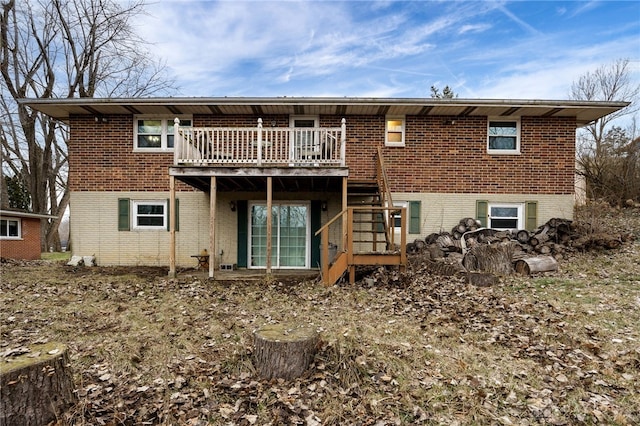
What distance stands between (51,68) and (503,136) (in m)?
24.4

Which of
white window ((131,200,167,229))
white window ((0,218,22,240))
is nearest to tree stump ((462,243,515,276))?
white window ((131,200,167,229))

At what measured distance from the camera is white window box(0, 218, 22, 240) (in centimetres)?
1564

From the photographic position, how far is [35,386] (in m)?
2.91

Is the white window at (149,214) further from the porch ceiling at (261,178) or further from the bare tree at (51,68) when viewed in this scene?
the bare tree at (51,68)

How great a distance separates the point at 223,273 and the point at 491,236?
26.0 feet

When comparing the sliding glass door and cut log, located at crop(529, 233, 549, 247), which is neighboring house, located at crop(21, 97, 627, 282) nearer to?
the sliding glass door

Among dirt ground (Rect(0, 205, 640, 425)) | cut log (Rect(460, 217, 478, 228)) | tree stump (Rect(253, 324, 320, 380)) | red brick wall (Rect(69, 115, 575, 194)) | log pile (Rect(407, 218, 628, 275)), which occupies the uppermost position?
red brick wall (Rect(69, 115, 575, 194))

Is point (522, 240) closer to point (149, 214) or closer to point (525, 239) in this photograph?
point (525, 239)

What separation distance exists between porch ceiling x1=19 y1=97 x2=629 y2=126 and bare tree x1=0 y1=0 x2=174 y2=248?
1156 cm

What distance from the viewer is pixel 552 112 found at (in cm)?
1056

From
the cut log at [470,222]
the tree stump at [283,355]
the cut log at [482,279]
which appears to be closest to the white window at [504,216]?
the cut log at [470,222]

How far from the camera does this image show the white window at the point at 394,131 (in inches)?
433

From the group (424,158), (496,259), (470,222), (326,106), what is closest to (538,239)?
(470,222)

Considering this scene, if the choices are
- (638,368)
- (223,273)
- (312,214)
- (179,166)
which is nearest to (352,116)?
(312,214)
